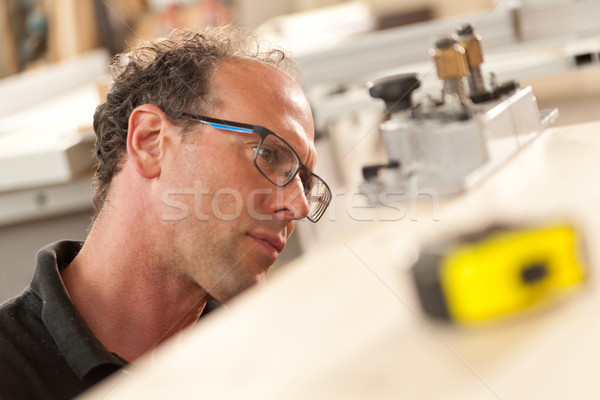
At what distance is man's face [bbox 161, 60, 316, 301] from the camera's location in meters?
1.06

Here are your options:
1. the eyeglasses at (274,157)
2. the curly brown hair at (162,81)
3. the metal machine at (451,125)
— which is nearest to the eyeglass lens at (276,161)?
the eyeglasses at (274,157)

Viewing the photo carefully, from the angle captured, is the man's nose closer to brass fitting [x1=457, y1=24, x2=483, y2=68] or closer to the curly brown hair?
the curly brown hair

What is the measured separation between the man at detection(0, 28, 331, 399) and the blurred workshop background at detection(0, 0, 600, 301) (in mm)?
110

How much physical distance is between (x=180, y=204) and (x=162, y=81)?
7.2 inches

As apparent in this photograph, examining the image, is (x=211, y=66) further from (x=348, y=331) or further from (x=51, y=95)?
(x=51, y=95)

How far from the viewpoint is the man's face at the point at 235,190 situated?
41.6 inches

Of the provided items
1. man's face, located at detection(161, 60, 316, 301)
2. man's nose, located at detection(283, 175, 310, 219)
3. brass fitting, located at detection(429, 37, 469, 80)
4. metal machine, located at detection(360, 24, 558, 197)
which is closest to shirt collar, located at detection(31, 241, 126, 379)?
man's face, located at detection(161, 60, 316, 301)

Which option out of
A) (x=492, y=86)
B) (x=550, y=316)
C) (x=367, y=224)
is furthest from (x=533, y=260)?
(x=492, y=86)

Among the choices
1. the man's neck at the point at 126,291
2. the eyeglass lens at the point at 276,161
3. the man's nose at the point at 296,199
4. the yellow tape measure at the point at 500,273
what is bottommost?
the man's neck at the point at 126,291

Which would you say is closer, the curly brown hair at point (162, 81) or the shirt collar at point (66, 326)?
the shirt collar at point (66, 326)

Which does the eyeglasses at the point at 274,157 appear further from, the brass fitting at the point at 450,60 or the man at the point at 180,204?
the brass fitting at the point at 450,60

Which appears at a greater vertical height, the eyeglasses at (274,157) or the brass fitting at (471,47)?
the brass fitting at (471,47)

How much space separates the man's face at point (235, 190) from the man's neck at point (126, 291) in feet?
0.13

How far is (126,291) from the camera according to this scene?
3.66 ft
